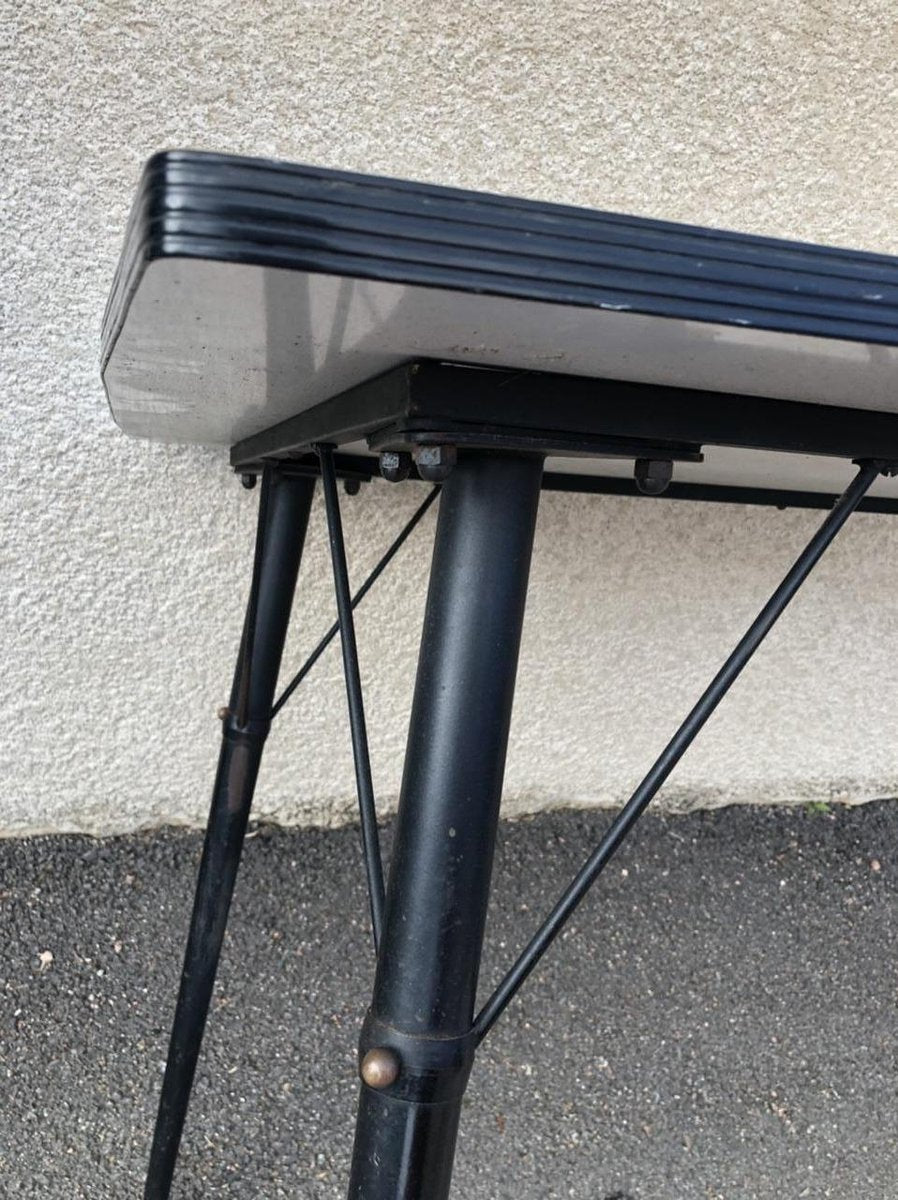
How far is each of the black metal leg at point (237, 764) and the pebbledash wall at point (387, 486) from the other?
0.47 metres

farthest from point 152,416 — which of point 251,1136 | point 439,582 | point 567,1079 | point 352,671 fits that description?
point 567,1079

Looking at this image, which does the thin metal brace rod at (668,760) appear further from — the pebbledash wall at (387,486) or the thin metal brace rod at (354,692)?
the pebbledash wall at (387,486)

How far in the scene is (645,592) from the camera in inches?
77.5

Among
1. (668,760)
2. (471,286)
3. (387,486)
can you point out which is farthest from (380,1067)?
(387,486)

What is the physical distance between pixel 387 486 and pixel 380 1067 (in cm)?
122

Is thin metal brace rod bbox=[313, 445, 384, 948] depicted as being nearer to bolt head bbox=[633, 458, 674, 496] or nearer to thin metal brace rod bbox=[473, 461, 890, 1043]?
thin metal brace rod bbox=[473, 461, 890, 1043]

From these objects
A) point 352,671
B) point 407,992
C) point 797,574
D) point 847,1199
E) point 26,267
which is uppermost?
point 26,267

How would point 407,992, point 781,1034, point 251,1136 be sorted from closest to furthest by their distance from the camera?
1. point 407,992
2. point 251,1136
3. point 781,1034

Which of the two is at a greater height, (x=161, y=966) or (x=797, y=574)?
(x=797, y=574)

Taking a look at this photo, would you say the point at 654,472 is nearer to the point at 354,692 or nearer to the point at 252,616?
the point at 354,692

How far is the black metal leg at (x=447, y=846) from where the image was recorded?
69 centimetres

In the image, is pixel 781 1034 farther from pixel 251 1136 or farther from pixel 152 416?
pixel 152 416

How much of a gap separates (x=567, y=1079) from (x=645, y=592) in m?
1.00

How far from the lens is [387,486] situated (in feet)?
5.75
